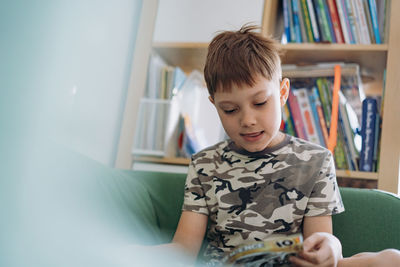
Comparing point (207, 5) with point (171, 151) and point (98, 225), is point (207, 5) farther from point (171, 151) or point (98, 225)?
point (98, 225)

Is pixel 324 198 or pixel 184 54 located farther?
A: pixel 184 54

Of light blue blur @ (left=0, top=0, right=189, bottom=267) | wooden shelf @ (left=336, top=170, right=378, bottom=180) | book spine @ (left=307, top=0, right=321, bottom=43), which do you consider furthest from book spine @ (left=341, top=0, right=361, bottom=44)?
light blue blur @ (left=0, top=0, right=189, bottom=267)

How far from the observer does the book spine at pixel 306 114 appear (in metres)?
1.42

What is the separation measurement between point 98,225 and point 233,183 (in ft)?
0.96

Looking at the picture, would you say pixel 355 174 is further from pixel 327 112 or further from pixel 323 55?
pixel 323 55

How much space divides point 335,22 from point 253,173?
79 cm

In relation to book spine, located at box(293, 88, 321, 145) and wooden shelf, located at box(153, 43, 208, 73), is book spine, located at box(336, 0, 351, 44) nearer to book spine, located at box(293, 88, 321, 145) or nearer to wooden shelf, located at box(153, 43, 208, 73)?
book spine, located at box(293, 88, 321, 145)

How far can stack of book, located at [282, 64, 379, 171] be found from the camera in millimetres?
1375

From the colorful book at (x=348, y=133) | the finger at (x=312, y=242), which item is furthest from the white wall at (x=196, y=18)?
the finger at (x=312, y=242)

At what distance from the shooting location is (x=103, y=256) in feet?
1.90

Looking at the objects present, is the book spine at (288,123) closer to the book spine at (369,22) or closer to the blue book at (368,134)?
the blue book at (368,134)

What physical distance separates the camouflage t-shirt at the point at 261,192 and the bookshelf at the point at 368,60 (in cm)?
49

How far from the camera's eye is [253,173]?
90 centimetres

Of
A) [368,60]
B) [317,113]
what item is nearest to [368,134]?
[317,113]
